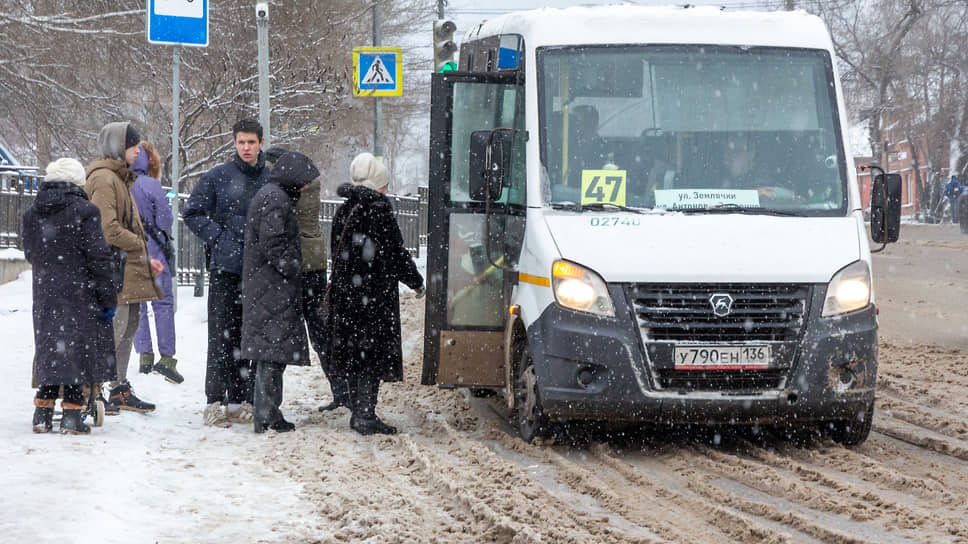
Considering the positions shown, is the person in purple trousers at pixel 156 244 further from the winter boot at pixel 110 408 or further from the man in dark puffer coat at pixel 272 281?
the man in dark puffer coat at pixel 272 281

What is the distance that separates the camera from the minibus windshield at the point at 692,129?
7.69 meters

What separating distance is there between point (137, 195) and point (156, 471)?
3233 millimetres

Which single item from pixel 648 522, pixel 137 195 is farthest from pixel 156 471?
pixel 137 195

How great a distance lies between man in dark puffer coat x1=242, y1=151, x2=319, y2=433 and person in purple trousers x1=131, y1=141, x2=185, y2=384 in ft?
3.77

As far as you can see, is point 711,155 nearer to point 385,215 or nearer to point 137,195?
point 385,215

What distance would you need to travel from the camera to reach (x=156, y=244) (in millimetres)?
9453

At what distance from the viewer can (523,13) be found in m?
8.42

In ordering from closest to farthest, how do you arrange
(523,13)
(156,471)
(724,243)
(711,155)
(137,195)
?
1. (156,471)
2. (724,243)
3. (711,155)
4. (523,13)
5. (137,195)

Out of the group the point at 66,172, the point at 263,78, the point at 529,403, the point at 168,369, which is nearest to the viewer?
the point at 66,172

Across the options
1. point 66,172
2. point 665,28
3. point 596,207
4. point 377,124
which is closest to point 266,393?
point 66,172

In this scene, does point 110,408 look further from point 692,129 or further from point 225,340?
point 692,129

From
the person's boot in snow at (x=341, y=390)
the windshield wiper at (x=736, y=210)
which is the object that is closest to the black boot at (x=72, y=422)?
the person's boot in snow at (x=341, y=390)

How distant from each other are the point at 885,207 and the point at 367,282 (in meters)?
3.33

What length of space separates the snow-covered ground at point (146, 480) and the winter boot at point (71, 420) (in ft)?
0.30
